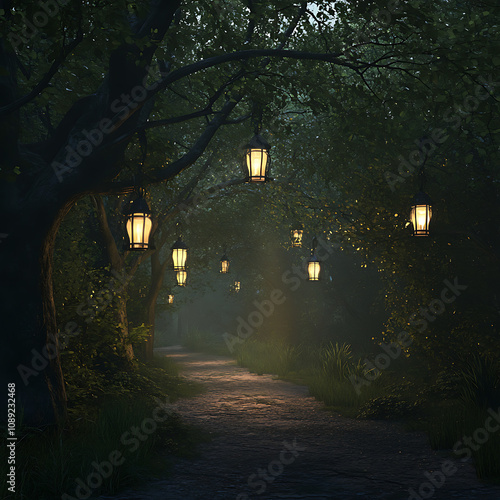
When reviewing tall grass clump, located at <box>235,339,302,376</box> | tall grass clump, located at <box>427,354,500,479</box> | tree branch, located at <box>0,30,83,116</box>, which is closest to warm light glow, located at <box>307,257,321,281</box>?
tall grass clump, located at <box>235,339,302,376</box>

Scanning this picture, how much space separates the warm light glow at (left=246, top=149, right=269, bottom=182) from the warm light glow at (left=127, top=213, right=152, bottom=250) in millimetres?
1927

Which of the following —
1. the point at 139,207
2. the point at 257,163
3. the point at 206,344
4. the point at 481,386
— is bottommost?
the point at 206,344

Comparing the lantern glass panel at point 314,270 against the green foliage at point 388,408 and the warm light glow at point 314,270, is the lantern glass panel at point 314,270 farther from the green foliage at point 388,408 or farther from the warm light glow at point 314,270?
the green foliage at point 388,408

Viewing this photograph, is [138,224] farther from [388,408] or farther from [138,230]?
[388,408]

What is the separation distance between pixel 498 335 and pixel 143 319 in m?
11.7

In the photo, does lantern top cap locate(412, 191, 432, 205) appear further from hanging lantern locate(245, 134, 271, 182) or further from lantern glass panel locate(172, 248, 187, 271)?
lantern glass panel locate(172, 248, 187, 271)

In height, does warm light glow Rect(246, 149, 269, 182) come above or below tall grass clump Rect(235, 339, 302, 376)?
above

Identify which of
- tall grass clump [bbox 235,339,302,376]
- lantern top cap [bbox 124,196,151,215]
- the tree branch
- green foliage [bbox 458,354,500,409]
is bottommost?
tall grass clump [bbox 235,339,302,376]

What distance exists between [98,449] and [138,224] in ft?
11.3

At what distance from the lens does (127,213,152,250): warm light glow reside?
8570 mm

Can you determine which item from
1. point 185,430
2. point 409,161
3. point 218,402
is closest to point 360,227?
point 409,161

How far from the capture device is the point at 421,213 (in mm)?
9250

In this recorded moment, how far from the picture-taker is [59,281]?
9664 millimetres

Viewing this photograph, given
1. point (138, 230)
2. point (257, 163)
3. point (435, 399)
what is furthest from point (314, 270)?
point (138, 230)
